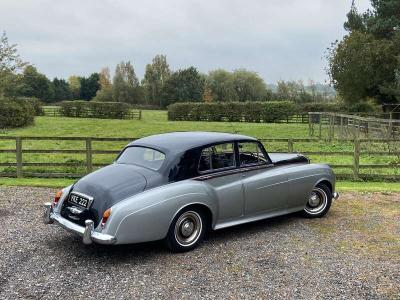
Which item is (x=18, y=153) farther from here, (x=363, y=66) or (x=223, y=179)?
(x=363, y=66)

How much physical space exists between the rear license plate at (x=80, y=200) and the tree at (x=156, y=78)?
82.2 m

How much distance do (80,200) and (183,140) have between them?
5.41 ft

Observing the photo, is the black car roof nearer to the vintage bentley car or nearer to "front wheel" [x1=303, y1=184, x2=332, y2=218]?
the vintage bentley car

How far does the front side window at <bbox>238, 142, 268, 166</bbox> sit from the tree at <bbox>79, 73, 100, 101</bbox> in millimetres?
110175

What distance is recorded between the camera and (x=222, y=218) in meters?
6.13

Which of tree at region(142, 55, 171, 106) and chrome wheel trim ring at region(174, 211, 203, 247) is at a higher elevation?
tree at region(142, 55, 171, 106)

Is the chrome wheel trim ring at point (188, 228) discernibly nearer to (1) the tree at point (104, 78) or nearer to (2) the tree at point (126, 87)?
(2) the tree at point (126, 87)

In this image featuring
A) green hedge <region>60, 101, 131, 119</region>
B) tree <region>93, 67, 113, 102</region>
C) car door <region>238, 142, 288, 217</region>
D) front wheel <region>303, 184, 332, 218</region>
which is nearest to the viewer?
car door <region>238, 142, 288, 217</region>

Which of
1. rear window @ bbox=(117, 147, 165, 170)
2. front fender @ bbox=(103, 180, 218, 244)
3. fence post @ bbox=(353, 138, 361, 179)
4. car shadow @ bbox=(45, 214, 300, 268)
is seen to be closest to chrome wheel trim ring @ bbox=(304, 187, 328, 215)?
car shadow @ bbox=(45, 214, 300, 268)

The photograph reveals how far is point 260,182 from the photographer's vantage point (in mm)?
6539

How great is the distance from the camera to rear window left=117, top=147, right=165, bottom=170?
599 centimetres

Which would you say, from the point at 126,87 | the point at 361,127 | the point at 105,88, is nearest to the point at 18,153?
the point at 361,127

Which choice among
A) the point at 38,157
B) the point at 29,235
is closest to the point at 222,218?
the point at 29,235

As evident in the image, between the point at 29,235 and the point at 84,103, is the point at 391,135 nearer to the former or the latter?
the point at 29,235
